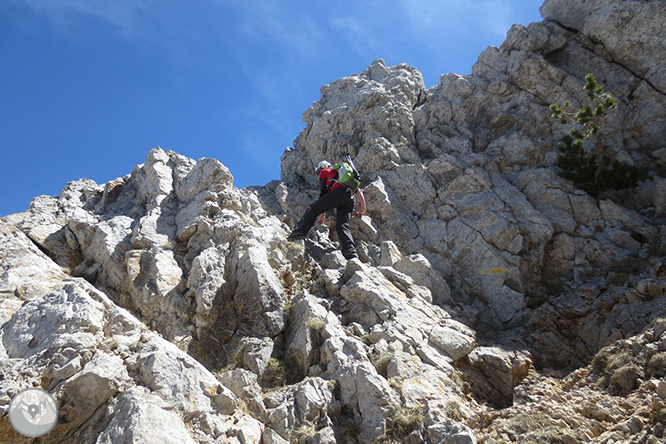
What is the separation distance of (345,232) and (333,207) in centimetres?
104

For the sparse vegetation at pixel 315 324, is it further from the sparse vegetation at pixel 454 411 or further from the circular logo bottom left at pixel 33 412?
the circular logo bottom left at pixel 33 412

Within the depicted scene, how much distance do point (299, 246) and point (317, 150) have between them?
10.6m

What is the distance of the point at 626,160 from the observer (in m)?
20.1

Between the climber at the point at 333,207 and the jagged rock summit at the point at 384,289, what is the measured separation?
646 mm

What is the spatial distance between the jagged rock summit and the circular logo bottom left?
118 mm

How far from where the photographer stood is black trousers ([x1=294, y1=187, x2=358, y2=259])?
14.7m

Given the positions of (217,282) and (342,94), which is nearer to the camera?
(217,282)

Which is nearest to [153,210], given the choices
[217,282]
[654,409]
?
[217,282]

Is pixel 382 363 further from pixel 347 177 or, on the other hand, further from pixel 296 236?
pixel 347 177

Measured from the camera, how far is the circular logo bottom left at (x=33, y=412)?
20.2 feet

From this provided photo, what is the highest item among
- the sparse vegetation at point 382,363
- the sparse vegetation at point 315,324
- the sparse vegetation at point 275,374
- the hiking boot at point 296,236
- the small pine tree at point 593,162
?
the small pine tree at point 593,162

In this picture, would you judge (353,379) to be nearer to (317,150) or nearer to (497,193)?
(497,193)

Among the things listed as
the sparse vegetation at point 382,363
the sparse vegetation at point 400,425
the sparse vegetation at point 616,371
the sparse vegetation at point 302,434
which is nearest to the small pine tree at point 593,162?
the sparse vegetation at point 616,371

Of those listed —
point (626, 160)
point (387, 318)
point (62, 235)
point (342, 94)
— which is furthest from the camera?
point (342, 94)
